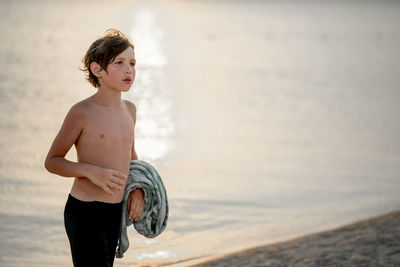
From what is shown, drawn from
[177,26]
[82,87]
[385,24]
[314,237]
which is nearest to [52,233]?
[314,237]

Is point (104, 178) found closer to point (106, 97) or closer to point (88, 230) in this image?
point (88, 230)

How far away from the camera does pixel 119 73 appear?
2.89 m

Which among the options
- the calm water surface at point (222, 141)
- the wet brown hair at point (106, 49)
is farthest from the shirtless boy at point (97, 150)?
the calm water surface at point (222, 141)

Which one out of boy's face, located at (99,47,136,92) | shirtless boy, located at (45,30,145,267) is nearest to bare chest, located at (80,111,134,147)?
shirtless boy, located at (45,30,145,267)

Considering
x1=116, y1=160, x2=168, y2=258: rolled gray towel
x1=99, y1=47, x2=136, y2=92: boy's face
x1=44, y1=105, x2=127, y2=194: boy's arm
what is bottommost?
x1=116, y1=160, x2=168, y2=258: rolled gray towel

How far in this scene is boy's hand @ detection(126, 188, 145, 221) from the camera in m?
3.02

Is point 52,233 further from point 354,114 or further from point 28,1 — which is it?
point 28,1

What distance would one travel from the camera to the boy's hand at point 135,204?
119 inches

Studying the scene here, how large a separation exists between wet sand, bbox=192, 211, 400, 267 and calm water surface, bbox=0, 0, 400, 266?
378mm

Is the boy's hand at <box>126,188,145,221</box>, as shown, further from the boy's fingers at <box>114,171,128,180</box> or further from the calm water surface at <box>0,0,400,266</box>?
the calm water surface at <box>0,0,400,266</box>

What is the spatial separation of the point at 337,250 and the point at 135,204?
2.53m

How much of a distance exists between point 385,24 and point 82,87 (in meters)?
27.4

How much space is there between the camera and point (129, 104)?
3.12m

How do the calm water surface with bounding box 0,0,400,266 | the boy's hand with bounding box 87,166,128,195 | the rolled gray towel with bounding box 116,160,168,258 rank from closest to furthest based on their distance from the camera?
the boy's hand with bounding box 87,166,128,195
the rolled gray towel with bounding box 116,160,168,258
the calm water surface with bounding box 0,0,400,266
